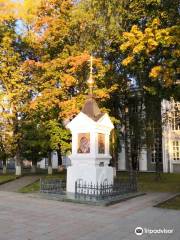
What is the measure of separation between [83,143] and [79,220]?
742cm

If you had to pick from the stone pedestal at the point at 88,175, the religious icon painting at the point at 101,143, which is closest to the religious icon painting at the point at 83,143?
the religious icon painting at the point at 101,143

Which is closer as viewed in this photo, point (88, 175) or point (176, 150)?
point (88, 175)

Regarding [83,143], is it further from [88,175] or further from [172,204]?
[172,204]

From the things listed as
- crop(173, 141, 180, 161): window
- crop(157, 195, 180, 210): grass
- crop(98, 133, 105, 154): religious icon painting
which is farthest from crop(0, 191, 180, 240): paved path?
crop(173, 141, 180, 161): window

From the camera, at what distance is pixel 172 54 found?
17.0 meters

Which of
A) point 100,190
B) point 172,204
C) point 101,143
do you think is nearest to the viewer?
point 172,204

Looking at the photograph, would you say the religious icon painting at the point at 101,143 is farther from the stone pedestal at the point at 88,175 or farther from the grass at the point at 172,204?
the grass at the point at 172,204

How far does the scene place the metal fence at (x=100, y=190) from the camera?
16.3 meters

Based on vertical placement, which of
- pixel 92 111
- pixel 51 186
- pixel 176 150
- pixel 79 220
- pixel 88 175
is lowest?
pixel 79 220

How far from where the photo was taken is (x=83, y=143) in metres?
19.1

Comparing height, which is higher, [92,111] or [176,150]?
[92,111]

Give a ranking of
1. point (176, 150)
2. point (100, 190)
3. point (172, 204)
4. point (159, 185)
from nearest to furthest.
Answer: point (172, 204)
point (100, 190)
point (159, 185)
point (176, 150)

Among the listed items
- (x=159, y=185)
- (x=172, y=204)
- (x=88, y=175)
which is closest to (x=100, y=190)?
(x=88, y=175)

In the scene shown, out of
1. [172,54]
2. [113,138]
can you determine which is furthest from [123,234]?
[113,138]
